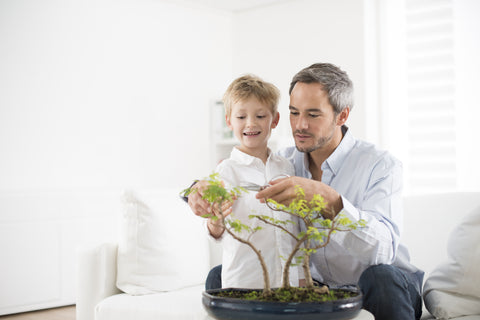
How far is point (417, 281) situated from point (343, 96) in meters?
0.72

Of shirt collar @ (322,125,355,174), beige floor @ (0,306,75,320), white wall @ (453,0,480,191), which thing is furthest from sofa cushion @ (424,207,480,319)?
beige floor @ (0,306,75,320)

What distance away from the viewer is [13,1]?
13.9 feet

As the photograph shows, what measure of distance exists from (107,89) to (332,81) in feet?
10.0

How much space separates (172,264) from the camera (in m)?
2.57

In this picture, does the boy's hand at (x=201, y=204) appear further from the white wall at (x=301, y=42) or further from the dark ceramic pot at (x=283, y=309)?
the white wall at (x=301, y=42)

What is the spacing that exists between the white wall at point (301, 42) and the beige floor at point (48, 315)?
2.37 m

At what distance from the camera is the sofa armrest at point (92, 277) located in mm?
2422

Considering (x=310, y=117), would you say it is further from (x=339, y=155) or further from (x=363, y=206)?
(x=363, y=206)

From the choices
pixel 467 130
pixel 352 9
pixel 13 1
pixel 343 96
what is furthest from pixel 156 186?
pixel 343 96

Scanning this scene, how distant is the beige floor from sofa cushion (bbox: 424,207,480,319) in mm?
2546

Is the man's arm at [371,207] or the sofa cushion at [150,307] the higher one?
the man's arm at [371,207]

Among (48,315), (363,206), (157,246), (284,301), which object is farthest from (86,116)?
(284,301)

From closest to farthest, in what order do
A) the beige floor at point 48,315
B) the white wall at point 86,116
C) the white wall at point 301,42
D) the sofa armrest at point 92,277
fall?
the sofa armrest at point 92,277 < the beige floor at point 48,315 < the white wall at point 86,116 < the white wall at point 301,42

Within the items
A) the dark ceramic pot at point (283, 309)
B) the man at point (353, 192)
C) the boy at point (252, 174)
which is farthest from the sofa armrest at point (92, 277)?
the dark ceramic pot at point (283, 309)
